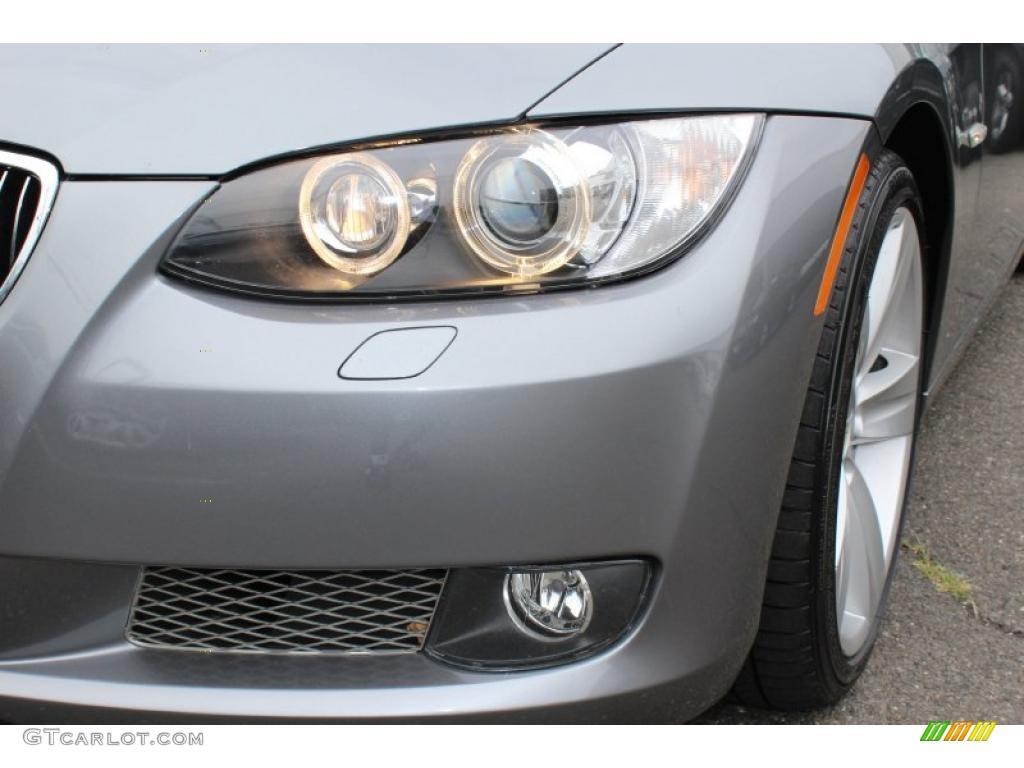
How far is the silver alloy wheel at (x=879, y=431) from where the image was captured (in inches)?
77.7

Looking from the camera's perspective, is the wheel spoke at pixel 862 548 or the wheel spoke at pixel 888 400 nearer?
the wheel spoke at pixel 862 548

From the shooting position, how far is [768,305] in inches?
58.7

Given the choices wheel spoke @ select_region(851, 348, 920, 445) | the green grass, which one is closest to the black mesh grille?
wheel spoke @ select_region(851, 348, 920, 445)

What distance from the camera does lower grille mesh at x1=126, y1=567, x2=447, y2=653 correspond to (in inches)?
60.2

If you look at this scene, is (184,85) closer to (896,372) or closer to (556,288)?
(556,288)

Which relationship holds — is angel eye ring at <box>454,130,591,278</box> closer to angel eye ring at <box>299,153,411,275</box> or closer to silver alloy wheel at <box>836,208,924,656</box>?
angel eye ring at <box>299,153,411,275</box>

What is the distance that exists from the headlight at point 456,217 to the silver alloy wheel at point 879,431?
53 cm

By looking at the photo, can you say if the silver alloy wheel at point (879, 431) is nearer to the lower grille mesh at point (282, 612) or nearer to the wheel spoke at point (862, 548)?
the wheel spoke at point (862, 548)

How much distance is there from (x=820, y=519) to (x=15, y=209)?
1.10 m

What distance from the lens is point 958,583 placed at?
93.0 inches

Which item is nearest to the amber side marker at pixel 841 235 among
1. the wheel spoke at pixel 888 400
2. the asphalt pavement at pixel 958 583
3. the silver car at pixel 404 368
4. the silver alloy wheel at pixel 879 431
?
the silver car at pixel 404 368

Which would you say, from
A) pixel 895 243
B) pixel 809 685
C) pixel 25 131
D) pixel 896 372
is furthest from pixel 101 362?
pixel 896 372

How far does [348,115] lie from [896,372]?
1248 mm
